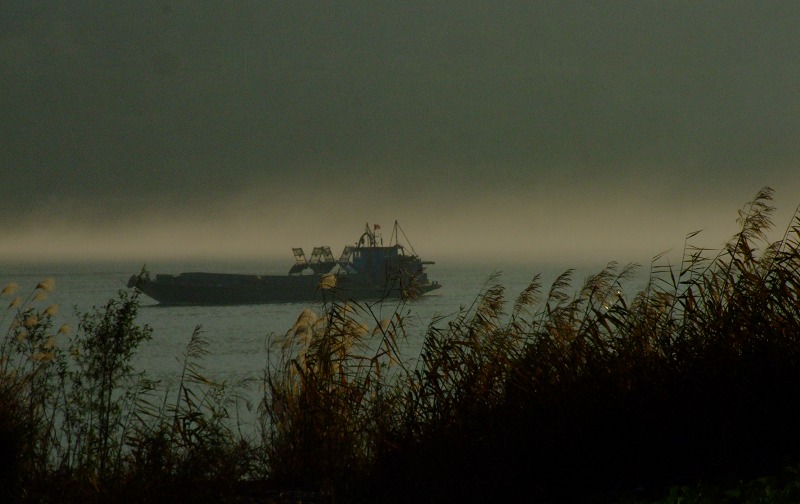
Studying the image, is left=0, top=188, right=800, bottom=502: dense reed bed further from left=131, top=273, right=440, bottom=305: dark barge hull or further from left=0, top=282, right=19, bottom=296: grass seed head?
left=131, top=273, right=440, bottom=305: dark barge hull

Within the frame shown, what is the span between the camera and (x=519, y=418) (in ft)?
21.1

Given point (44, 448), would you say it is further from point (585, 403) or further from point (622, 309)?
point (622, 309)

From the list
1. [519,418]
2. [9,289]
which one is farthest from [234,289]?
[519,418]

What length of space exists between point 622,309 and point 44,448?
5.31 meters

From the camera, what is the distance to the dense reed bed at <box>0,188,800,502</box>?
6.13 meters

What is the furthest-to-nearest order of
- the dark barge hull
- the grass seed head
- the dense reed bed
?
the dark barge hull → the grass seed head → the dense reed bed

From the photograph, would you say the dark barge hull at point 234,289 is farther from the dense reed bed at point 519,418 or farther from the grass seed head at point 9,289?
the dense reed bed at point 519,418

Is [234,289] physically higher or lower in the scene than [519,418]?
higher

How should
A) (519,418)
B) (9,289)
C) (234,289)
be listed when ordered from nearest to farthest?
(519,418) < (9,289) < (234,289)

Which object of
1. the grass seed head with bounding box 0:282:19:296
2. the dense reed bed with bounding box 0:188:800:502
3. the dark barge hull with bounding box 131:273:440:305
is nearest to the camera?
the dense reed bed with bounding box 0:188:800:502

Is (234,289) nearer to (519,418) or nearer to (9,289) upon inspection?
(9,289)

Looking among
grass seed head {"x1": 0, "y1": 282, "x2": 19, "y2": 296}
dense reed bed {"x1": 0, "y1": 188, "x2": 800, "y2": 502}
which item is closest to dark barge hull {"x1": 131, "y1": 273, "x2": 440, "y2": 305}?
grass seed head {"x1": 0, "y1": 282, "x2": 19, "y2": 296}

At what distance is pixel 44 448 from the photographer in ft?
24.7

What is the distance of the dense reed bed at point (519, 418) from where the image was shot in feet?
20.1
